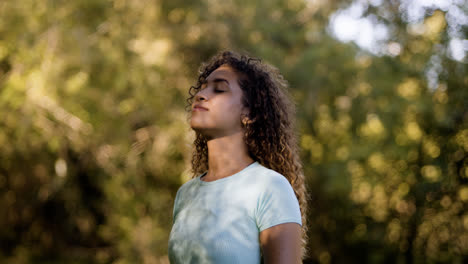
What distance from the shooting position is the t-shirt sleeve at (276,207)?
146 cm

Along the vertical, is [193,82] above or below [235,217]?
above

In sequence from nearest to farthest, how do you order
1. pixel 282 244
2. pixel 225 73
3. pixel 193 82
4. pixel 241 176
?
pixel 282 244, pixel 241 176, pixel 225 73, pixel 193 82

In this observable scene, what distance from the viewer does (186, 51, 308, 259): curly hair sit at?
1769mm

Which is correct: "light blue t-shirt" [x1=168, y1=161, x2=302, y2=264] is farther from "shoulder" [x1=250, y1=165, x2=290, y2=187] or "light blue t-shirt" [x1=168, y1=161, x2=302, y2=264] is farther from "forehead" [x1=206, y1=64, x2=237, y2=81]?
"forehead" [x1=206, y1=64, x2=237, y2=81]

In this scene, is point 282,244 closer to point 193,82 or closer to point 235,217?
point 235,217

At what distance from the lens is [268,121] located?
182 cm

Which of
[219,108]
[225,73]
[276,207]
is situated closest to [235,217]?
[276,207]

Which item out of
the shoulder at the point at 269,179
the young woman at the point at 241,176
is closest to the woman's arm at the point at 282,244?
the young woman at the point at 241,176

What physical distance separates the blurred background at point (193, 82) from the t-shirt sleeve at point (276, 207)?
424 cm

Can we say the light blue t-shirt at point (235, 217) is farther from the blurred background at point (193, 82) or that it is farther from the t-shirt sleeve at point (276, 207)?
the blurred background at point (193, 82)

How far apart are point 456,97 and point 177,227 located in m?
5.66

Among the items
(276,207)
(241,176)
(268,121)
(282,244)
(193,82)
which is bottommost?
(282,244)

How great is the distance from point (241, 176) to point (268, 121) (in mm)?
291

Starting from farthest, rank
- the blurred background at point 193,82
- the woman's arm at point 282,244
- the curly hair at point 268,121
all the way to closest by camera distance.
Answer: the blurred background at point 193,82, the curly hair at point 268,121, the woman's arm at point 282,244
